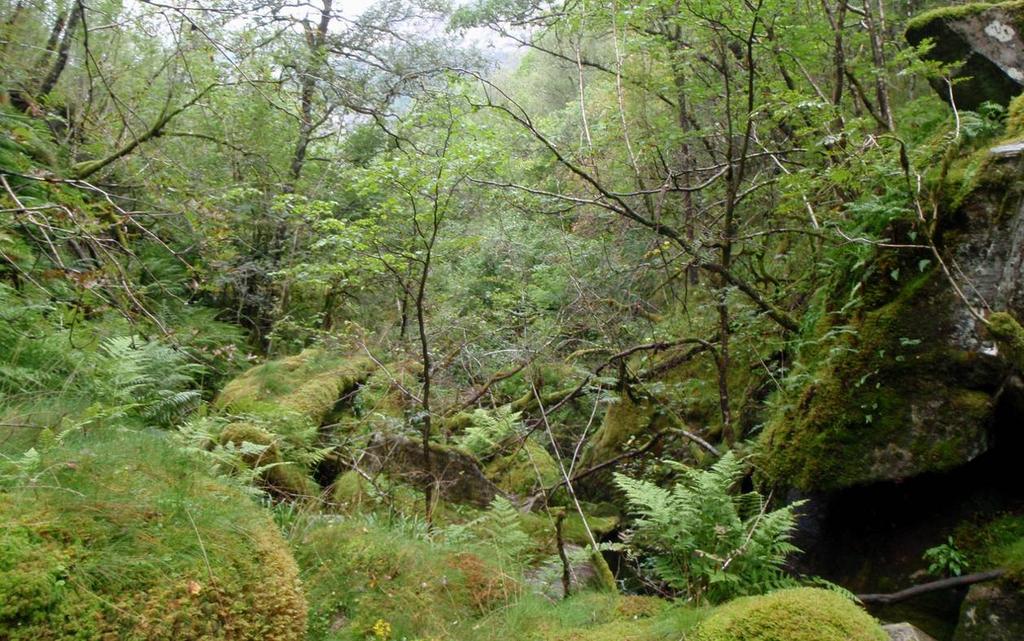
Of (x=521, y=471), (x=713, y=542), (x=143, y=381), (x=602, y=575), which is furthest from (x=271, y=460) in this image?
(x=713, y=542)

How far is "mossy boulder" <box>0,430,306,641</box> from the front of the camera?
7.57 ft

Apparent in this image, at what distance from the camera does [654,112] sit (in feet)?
35.3

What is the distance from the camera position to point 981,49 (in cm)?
563

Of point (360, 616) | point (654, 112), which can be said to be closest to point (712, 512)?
point (360, 616)

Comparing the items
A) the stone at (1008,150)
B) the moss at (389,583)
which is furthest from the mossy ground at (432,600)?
the stone at (1008,150)

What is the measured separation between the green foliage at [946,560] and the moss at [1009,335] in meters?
1.24

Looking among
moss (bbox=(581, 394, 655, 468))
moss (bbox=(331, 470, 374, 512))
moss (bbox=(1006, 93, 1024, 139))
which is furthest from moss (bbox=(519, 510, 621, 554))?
moss (bbox=(1006, 93, 1024, 139))

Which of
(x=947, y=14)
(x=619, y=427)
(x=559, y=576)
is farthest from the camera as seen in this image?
(x=619, y=427)

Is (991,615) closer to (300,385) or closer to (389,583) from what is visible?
(389,583)

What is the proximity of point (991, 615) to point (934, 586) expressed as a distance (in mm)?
311

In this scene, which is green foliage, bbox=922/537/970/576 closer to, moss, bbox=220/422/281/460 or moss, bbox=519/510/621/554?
moss, bbox=519/510/621/554

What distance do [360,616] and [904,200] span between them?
4.74m

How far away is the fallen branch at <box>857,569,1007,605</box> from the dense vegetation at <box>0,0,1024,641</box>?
0.31 ft

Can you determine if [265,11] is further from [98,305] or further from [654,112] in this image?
[98,305]
